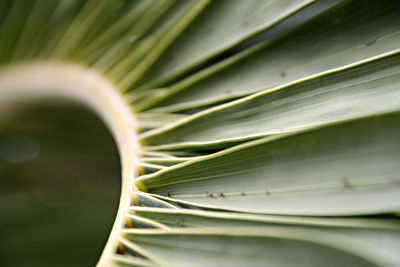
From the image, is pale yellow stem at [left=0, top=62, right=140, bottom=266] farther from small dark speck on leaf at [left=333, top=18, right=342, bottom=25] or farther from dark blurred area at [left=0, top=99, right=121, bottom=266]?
small dark speck on leaf at [left=333, top=18, right=342, bottom=25]

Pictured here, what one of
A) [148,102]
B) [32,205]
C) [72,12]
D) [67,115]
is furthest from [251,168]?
[32,205]

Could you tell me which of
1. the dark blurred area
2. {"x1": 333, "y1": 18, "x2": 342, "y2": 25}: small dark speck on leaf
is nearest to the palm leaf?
{"x1": 333, "y1": 18, "x2": 342, "y2": 25}: small dark speck on leaf

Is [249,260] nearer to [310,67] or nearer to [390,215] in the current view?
[390,215]

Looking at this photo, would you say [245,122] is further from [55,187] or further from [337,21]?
[55,187]

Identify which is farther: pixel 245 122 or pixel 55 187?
pixel 55 187

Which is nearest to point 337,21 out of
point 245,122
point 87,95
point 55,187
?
point 245,122

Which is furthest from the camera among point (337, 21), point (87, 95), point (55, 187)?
point (55, 187)

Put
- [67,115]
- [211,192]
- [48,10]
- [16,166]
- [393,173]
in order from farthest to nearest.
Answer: [16,166] < [67,115] < [48,10] < [211,192] < [393,173]

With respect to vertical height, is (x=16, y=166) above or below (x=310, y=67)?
below

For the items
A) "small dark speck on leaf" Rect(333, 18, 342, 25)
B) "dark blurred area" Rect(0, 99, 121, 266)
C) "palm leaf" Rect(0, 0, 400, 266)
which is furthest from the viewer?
"dark blurred area" Rect(0, 99, 121, 266)
